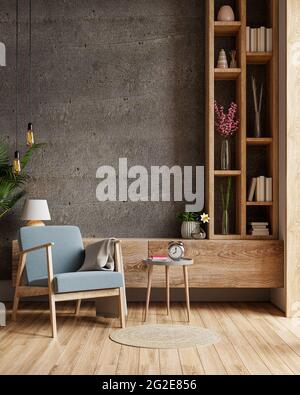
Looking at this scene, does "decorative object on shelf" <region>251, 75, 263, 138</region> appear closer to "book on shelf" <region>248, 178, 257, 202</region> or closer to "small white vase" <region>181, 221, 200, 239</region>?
"book on shelf" <region>248, 178, 257, 202</region>

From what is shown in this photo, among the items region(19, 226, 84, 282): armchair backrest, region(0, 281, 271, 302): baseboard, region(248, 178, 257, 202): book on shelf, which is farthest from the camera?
region(0, 281, 271, 302): baseboard

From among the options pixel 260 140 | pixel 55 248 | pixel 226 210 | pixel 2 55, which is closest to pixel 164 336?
pixel 55 248

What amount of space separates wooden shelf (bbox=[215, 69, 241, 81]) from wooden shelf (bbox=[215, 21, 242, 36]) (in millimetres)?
418

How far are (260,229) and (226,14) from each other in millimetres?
2022

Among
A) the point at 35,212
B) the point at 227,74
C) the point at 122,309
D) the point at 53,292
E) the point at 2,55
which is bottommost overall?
the point at 122,309

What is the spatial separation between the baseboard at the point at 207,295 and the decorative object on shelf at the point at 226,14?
2.55 m

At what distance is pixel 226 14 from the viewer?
18.3 feet

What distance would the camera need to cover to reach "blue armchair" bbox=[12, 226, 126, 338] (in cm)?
430

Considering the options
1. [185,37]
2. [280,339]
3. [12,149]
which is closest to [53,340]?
[280,339]

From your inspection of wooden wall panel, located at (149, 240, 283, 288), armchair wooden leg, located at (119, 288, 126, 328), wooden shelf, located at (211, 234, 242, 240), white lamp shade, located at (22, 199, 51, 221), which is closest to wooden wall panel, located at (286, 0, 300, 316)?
wooden wall panel, located at (149, 240, 283, 288)

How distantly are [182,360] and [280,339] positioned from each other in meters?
0.95

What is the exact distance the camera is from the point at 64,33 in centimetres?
584

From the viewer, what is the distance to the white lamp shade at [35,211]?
17.7ft

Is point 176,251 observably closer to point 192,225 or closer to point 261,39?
point 192,225
